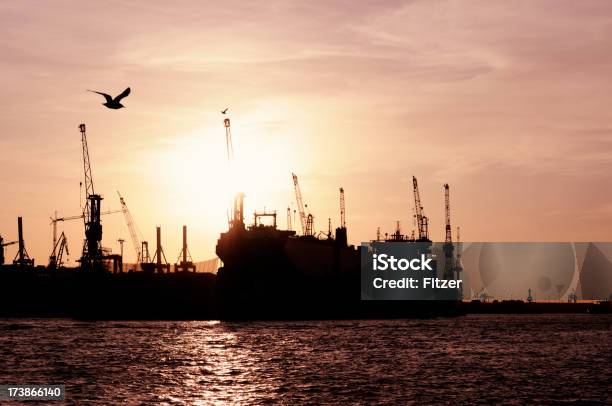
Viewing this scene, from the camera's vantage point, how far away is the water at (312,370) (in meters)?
64.4

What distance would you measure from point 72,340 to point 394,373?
59670 millimetres

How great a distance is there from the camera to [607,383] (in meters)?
72.8

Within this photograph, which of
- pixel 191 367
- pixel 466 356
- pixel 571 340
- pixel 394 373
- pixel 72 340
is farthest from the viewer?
pixel 571 340

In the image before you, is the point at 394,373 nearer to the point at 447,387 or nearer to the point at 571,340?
the point at 447,387

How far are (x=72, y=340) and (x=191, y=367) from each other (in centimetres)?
4493

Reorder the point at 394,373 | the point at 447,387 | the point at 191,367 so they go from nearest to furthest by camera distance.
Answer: the point at 447,387 < the point at 394,373 < the point at 191,367

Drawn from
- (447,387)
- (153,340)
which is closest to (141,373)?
(447,387)

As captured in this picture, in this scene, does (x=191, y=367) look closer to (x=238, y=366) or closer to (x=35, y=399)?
(x=238, y=366)

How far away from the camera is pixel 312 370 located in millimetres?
81750

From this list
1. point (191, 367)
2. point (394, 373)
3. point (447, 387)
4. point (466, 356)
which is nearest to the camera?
point (447, 387)

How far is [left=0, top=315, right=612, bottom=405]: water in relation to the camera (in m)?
64.4

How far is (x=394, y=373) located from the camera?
79.3 metres

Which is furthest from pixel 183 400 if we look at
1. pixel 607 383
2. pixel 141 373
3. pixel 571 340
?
pixel 571 340

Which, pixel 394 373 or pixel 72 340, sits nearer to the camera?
pixel 394 373
